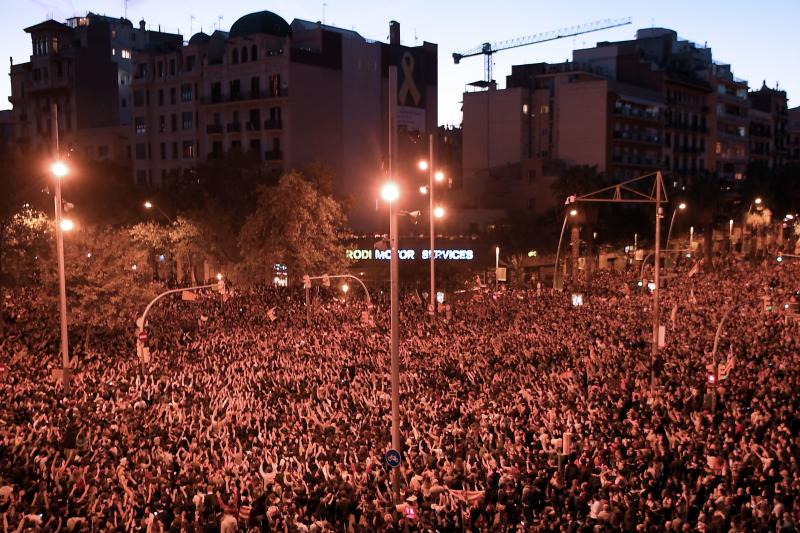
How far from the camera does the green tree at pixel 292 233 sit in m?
44.3

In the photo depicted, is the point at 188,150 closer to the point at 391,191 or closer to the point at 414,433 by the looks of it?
the point at 414,433

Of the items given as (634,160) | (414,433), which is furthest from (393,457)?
(634,160)

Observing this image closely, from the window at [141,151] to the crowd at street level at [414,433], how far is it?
48596 millimetres

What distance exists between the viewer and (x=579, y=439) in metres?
16.1

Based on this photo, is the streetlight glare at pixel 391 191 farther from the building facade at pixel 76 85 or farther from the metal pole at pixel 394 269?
the building facade at pixel 76 85

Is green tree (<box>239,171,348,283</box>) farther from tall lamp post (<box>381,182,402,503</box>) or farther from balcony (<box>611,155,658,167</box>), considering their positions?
balcony (<box>611,155,658,167</box>)

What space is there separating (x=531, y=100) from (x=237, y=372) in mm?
61822

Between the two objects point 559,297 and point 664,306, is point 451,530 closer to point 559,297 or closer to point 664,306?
point 664,306

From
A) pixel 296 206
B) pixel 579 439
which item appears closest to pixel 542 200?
pixel 296 206

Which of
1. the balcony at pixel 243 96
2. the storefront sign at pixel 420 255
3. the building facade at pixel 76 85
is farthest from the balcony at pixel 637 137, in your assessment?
the building facade at pixel 76 85

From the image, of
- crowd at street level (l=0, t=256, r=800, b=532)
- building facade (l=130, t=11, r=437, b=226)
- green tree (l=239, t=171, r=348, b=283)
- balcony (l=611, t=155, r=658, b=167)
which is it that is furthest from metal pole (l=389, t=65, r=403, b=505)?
balcony (l=611, t=155, r=658, b=167)

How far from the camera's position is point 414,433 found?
16.6 metres

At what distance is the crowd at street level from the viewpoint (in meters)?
12.7

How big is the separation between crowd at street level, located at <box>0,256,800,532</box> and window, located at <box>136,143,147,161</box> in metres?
48.6
